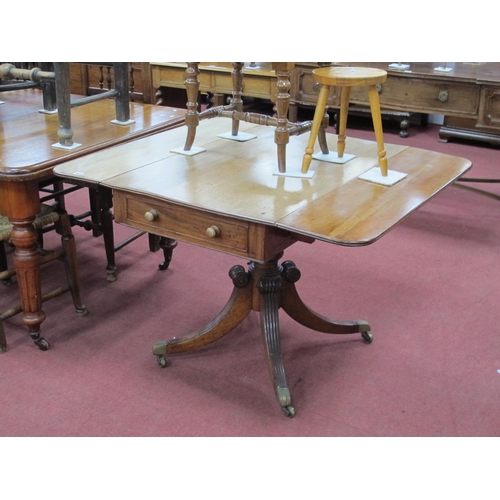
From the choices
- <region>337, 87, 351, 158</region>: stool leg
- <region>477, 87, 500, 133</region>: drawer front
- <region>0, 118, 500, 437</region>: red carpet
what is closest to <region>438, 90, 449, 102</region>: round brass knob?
<region>477, 87, 500, 133</region>: drawer front

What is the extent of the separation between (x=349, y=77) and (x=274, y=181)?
1.31 ft

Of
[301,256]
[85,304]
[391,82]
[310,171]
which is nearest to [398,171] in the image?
[310,171]

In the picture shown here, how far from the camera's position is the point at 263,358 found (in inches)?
101

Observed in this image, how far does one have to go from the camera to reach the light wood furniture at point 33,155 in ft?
7.77

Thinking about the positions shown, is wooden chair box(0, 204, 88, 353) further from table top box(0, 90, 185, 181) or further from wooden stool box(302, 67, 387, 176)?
wooden stool box(302, 67, 387, 176)

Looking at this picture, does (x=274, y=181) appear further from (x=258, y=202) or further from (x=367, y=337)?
(x=367, y=337)

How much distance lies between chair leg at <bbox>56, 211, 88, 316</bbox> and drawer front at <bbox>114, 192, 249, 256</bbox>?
1.96 ft

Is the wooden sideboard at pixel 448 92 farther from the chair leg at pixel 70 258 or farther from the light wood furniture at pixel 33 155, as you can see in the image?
the chair leg at pixel 70 258

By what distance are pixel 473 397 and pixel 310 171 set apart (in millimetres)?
981

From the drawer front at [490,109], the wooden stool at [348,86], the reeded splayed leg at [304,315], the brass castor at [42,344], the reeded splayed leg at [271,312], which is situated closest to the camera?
the wooden stool at [348,86]

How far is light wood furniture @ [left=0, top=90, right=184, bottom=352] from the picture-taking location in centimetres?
237

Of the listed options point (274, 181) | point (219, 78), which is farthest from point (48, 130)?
point (219, 78)

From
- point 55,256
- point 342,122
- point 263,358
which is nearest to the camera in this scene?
point 342,122

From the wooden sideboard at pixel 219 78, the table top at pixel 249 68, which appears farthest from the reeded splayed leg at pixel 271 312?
the table top at pixel 249 68
